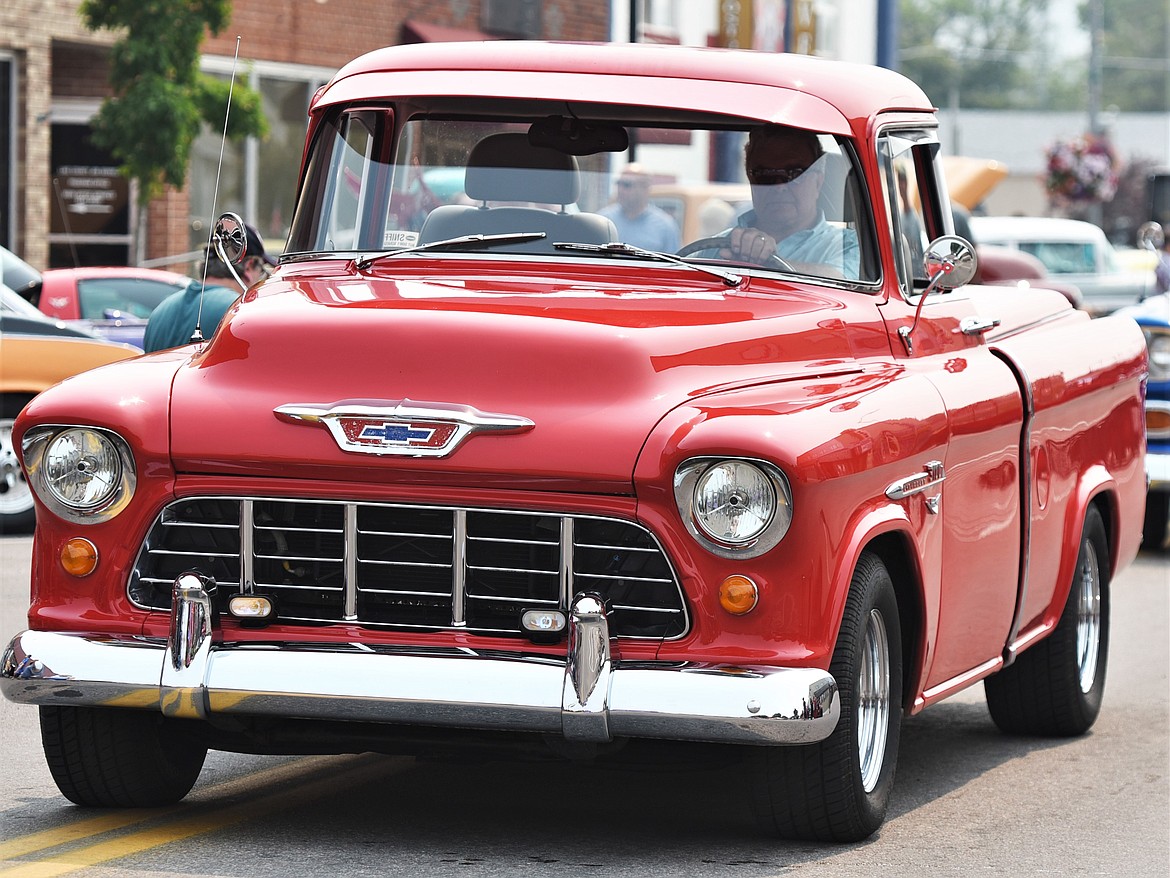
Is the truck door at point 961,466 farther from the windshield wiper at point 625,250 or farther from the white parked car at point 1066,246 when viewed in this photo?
the white parked car at point 1066,246

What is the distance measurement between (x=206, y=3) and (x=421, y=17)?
24.6ft

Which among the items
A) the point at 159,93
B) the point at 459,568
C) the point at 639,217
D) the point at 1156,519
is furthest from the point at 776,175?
the point at 159,93

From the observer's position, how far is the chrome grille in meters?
5.21

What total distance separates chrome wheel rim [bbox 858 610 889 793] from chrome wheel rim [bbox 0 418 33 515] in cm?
770

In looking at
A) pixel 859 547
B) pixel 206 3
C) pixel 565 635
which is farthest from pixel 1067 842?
pixel 206 3

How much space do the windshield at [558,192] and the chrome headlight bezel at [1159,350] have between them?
7032mm

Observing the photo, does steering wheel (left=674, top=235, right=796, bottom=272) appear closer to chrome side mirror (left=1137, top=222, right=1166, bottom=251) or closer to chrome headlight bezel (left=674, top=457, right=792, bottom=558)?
chrome headlight bezel (left=674, top=457, right=792, bottom=558)

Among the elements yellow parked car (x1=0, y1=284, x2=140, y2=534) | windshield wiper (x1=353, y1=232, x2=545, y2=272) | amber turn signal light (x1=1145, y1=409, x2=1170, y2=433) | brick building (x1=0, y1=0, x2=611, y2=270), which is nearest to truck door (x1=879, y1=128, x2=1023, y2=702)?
windshield wiper (x1=353, y1=232, x2=545, y2=272)

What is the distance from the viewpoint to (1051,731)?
306 inches

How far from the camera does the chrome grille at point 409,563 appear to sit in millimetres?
5211

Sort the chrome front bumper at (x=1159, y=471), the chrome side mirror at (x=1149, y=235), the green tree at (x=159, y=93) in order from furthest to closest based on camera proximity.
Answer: the green tree at (x=159, y=93) < the chrome side mirror at (x=1149, y=235) < the chrome front bumper at (x=1159, y=471)

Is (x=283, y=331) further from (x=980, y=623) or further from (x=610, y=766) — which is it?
(x=980, y=623)

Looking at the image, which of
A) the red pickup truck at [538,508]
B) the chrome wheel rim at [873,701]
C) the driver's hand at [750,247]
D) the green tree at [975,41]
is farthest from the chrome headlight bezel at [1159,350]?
the green tree at [975,41]

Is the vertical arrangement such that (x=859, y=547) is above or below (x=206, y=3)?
below
